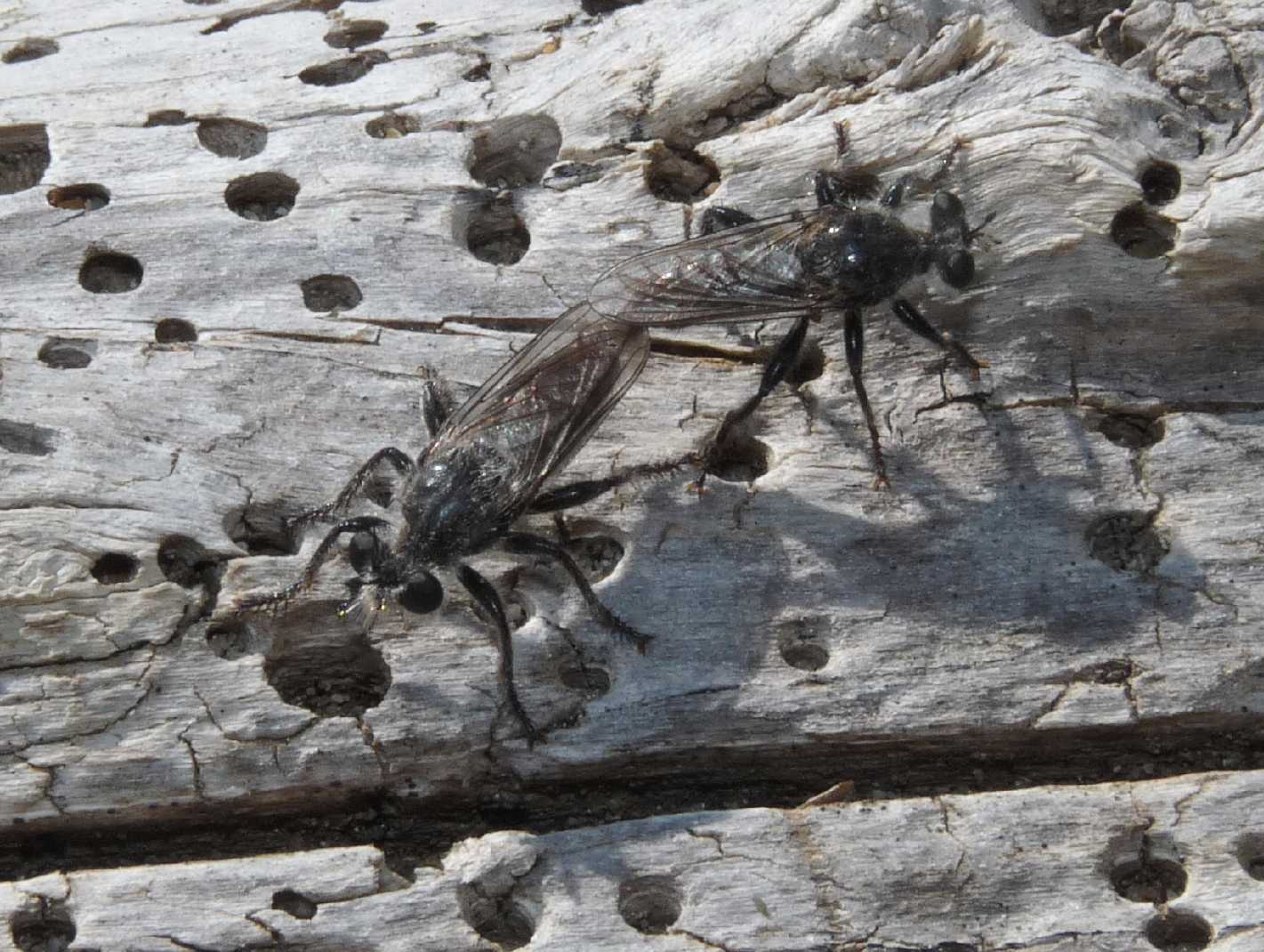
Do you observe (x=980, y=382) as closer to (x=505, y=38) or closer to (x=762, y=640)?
(x=762, y=640)

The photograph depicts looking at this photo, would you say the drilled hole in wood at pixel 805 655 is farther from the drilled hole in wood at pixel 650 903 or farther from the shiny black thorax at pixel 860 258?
the shiny black thorax at pixel 860 258

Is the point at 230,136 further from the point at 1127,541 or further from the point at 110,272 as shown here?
the point at 1127,541

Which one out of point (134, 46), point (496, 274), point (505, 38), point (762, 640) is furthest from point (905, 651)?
point (134, 46)

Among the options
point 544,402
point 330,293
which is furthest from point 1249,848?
point 330,293

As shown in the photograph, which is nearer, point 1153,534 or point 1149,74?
point 1153,534

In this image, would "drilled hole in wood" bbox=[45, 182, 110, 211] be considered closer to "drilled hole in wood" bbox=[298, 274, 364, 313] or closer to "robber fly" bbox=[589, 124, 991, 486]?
"drilled hole in wood" bbox=[298, 274, 364, 313]

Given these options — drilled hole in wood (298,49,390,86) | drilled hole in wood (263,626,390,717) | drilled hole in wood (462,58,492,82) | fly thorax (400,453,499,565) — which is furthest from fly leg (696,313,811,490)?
drilled hole in wood (298,49,390,86)
